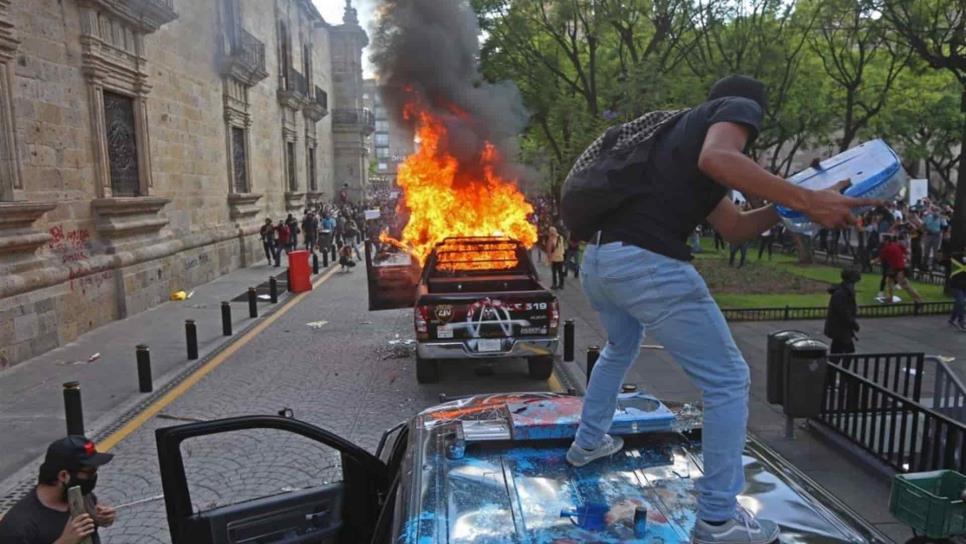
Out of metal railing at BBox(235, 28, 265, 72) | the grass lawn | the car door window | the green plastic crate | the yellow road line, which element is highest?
metal railing at BBox(235, 28, 265, 72)

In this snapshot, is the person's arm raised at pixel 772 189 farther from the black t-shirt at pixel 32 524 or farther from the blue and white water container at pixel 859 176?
the black t-shirt at pixel 32 524

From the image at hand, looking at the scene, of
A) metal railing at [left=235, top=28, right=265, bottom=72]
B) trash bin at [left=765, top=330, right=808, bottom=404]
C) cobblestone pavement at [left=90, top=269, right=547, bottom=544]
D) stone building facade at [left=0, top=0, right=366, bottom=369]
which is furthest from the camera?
metal railing at [left=235, top=28, right=265, bottom=72]

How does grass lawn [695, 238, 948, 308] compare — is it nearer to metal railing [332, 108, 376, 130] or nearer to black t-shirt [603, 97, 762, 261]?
black t-shirt [603, 97, 762, 261]

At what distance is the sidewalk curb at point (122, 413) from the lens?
225 inches

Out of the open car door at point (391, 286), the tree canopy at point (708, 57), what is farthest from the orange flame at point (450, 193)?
the open car door at point (391, 286)

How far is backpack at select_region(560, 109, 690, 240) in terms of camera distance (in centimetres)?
230

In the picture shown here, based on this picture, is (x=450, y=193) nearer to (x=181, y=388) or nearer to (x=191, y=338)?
(x=191, y=338)

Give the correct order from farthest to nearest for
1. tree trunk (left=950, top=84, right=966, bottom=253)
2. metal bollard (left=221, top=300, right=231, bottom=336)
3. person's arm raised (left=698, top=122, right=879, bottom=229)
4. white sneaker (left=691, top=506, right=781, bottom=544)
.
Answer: tree trunk (left=950, top=84, right=966, bottom=253)
metal bollard (left=221, top=300, right=231, bottom=336)
person's arm raised (left=698, top=122, right=879, bottom=229)
white sneaker (left=691, top=506, right=781, bottom=544)

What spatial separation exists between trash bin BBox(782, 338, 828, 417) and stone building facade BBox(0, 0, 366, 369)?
32.1 ft

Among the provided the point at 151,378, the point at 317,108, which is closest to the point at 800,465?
the point at 151,378

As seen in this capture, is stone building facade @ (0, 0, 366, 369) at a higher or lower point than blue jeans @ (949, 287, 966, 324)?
higher

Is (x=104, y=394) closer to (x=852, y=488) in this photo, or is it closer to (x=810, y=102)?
(x=852, y=488)

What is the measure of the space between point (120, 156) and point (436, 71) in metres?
7.21

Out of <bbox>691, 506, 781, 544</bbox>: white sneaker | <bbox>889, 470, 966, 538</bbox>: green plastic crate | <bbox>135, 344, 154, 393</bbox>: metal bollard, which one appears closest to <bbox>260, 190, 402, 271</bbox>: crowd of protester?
<bbox>135, 344, 154, 393</bbox>: metal bollard
